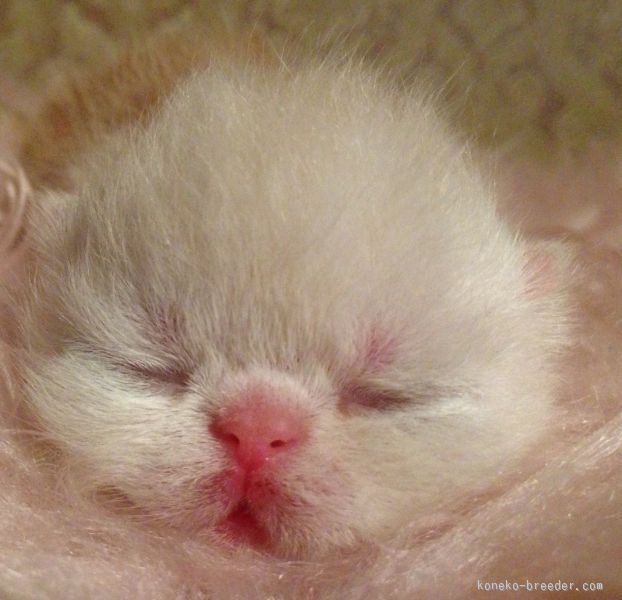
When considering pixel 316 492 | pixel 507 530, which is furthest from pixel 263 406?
pixel 507 530

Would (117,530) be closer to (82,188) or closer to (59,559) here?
(59,559)

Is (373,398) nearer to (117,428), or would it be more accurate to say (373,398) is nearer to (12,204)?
(117,428)

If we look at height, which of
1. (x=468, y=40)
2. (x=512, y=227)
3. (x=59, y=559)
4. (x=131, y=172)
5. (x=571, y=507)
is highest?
(x=468, y=40)

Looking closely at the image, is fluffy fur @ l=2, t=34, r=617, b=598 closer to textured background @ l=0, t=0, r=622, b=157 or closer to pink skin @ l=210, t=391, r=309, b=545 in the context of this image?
pink skin @ l=210, t=391, r=309, b=545

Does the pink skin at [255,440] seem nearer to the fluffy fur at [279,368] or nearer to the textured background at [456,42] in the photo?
the fluffy fur at [279,368]

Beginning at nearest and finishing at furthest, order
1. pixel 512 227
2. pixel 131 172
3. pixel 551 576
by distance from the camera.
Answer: pixel 551 576, pixel 131 172, pixel 512 227

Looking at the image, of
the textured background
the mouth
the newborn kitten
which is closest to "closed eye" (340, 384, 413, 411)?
the newborn kitten

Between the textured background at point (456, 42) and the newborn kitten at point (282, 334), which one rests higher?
the textured background at point (456, 42)

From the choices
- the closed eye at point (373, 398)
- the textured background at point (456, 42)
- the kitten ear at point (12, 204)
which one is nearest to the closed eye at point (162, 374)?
the closed eye at point (373, 398)
